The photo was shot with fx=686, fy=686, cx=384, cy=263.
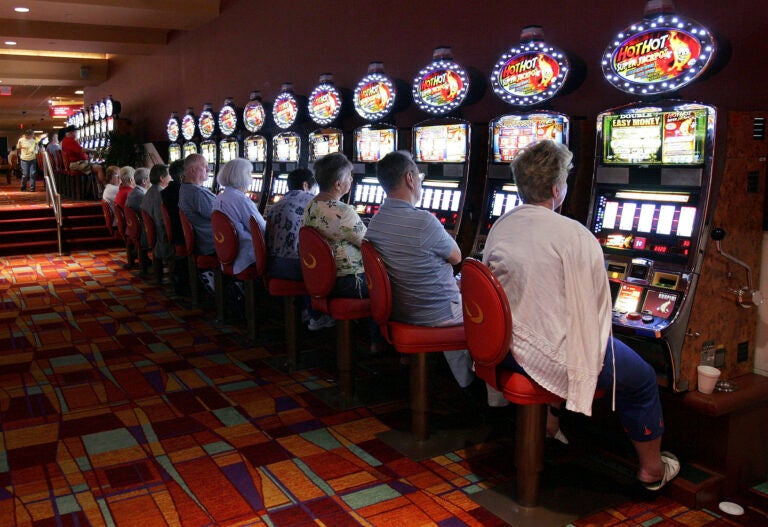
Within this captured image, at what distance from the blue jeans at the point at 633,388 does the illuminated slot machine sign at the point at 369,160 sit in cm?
272

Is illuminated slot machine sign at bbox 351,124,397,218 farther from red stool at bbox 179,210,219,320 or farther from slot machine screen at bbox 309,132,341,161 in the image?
red stool at bbox 179,210,219,320

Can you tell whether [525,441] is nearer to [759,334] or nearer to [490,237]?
[490,237]

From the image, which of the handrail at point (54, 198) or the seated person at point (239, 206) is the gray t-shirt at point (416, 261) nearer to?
the seated person at point (239, 206)

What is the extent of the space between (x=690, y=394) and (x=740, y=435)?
32 centimetres

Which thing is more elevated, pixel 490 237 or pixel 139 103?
pixel 139 103

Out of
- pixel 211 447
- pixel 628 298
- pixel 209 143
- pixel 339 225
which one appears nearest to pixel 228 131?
pixel 209 143

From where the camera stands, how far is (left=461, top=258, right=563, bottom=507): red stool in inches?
92.3

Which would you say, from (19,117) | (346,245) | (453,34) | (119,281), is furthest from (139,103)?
(19,117)

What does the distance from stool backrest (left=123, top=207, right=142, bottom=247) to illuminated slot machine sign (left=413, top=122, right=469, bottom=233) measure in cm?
401

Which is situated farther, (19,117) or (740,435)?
(19,117)

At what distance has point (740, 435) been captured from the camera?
2.83m

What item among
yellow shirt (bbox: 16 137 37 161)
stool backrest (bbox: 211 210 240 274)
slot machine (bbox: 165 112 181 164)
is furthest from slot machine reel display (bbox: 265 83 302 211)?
yellow shirt (bbox: 16 137 37 161)

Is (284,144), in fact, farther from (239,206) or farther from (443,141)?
(443,141)

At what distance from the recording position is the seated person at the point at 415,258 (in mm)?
3041
